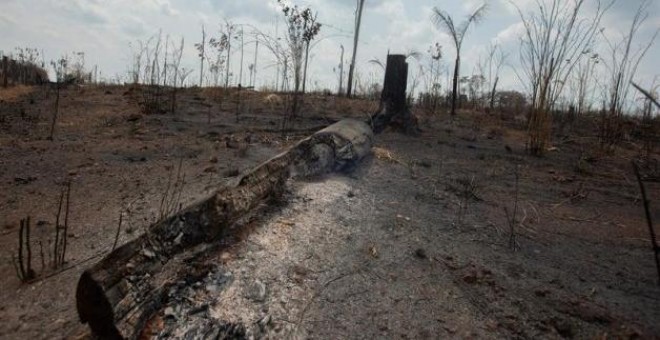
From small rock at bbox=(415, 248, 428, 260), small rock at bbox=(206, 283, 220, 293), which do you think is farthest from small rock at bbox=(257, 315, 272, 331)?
small rock at bbox=(415, 248, 428, 260)

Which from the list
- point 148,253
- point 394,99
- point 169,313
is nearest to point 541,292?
point 169,313

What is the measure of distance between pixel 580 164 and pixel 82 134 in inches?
243

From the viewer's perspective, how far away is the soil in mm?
1934

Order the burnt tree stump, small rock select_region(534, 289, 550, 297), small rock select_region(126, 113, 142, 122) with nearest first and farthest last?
small rock select_region(534, 289, 550, 297) → the burnt tree stump → small rock select_region(126, 113, 142, 122)

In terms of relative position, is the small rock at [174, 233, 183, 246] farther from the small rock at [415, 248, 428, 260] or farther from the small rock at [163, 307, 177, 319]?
the small rock at [415, 248, 428, 260]

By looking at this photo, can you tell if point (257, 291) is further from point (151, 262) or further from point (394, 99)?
point (394, 99)

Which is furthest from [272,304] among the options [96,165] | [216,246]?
[96,165]

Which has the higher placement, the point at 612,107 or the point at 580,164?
the point at 612,107

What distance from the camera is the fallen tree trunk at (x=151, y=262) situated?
1614 mm

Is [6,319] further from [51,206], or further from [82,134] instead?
[82,134]

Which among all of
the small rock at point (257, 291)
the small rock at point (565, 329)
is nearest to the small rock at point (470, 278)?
the small rock at point (565, 329)

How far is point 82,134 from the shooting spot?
5781 mm

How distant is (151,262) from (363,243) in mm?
1207

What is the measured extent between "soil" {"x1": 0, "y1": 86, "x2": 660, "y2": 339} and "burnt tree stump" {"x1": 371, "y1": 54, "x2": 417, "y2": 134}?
→ 96 cm
